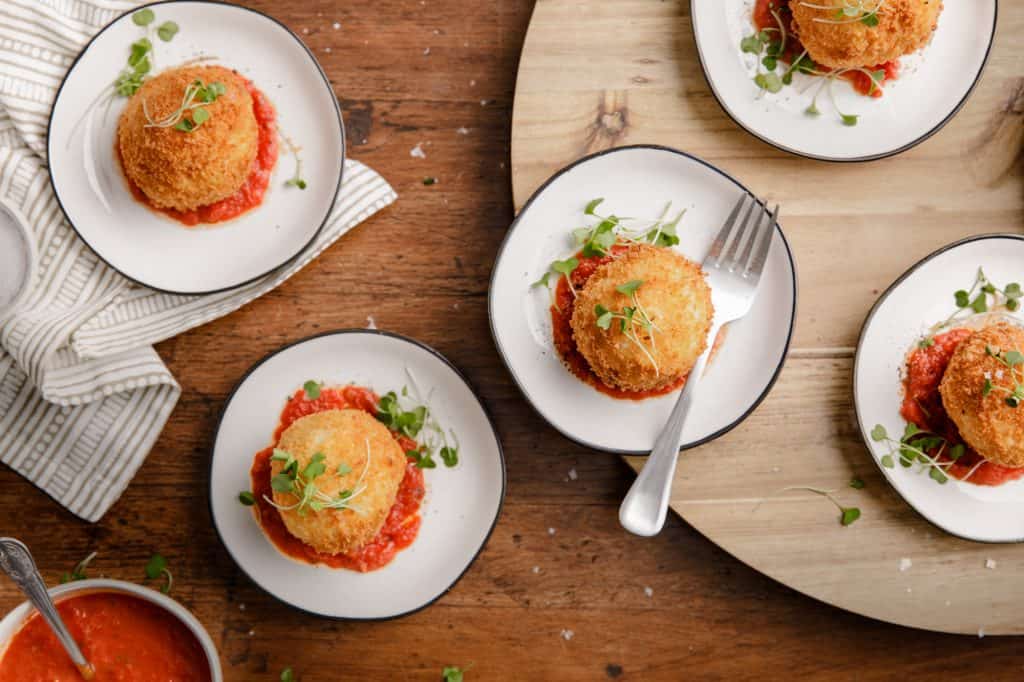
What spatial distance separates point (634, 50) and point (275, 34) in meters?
1.10

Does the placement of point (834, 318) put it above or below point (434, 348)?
above

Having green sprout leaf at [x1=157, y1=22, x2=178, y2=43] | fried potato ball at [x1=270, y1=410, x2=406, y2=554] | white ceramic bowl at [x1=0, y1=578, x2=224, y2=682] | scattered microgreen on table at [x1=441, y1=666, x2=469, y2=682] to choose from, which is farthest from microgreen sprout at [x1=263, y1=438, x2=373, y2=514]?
green sprout leaf at [x1=157, y1=22, x2=178, y2=43]

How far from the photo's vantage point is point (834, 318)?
2693 millimetres

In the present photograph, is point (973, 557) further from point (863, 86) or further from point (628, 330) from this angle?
point (863, 86)

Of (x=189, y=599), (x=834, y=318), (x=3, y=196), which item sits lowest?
(x=189, y=599)

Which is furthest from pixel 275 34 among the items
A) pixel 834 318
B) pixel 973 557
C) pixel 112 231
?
pixel 973 557

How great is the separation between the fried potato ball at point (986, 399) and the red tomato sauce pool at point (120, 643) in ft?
7.35

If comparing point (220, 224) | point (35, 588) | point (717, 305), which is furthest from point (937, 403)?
point (35, 588)

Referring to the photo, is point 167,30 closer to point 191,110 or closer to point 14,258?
point 191,110

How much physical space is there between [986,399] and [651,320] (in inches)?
38.9

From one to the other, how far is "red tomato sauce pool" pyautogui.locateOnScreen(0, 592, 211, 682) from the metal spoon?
4 centimetres

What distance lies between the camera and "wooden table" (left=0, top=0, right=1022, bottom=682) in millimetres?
2762

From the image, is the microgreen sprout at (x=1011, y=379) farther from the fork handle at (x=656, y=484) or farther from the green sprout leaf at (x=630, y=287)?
the green sprout leaf at (x=630, y=287)

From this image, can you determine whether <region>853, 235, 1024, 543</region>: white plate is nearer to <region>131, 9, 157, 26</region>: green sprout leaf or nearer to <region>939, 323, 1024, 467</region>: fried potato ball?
<region>939, 323, 1024, 467</region>: fried potato ball
